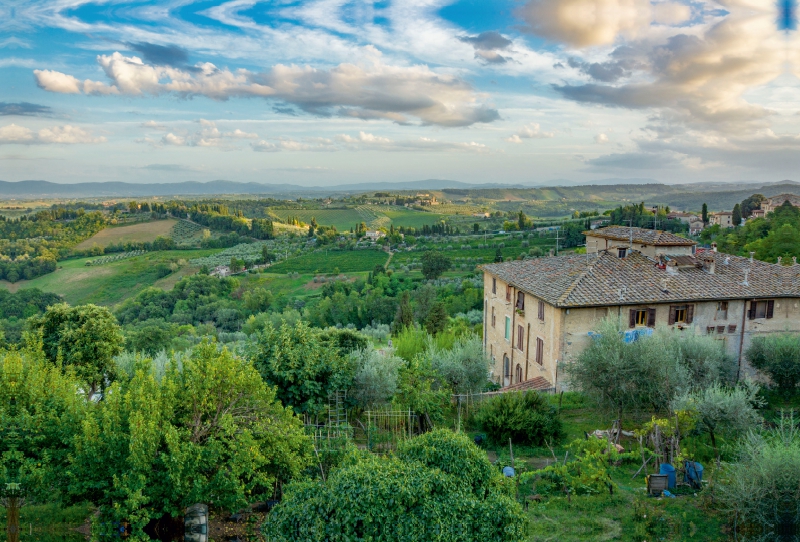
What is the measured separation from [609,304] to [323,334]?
11.4 meters

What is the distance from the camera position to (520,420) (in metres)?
17.0

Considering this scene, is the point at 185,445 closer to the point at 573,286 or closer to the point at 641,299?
the point at 573,286

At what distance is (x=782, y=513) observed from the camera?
10383 millimetres

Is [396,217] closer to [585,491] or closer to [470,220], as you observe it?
[470,220]

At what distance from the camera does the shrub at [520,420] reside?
55.8ft

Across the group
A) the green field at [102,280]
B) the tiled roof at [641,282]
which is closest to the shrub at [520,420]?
the tiled roof at [641,282]

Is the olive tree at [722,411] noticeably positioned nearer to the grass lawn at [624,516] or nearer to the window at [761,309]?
the grass lawn at [624,516]

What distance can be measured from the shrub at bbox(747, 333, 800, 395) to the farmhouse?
1652 millimetres

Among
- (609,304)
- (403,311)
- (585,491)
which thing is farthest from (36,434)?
(403,311)

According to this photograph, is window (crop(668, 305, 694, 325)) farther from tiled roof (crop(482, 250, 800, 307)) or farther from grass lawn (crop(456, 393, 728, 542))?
grass lawn (crop(456, 393, 728, 542))

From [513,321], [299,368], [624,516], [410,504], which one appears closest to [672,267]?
[513,321]

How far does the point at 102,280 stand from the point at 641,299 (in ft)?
269

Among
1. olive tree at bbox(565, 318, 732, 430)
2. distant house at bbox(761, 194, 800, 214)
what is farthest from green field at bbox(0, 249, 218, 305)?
distant house at bbox(761, 194, 800, 214)

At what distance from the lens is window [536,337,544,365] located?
77.0 ft
